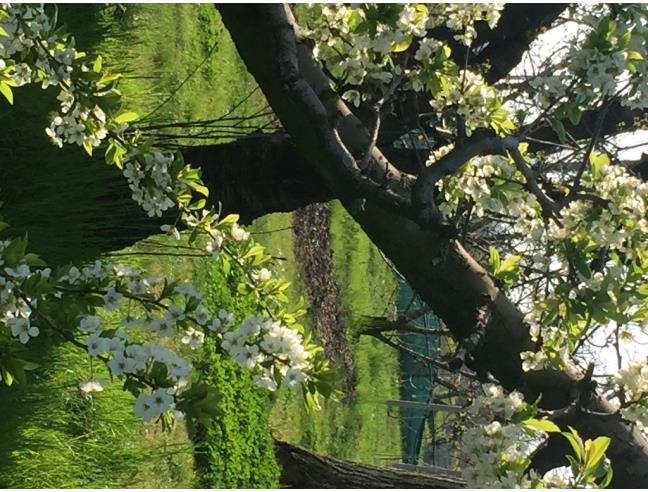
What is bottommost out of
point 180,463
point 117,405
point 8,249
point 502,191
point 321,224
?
point 180,463

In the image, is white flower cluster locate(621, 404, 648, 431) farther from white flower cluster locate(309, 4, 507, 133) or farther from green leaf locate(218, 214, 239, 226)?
green leaf locate(218, 214, 239, 226)

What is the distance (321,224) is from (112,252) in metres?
4.58

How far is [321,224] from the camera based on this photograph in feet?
25.9

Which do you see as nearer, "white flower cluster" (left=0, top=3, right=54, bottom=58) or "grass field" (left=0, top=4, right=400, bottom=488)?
"white flower cluster" (left=0, top=3, right=54, bottom=58)

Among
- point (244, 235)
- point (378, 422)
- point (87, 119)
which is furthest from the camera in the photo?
point (378, 422)

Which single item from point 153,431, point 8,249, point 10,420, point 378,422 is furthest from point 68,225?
point 378,422

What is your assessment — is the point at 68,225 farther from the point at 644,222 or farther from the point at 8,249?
the point at 644,222

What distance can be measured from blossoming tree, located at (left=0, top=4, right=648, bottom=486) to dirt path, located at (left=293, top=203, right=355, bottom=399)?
465 centimetres

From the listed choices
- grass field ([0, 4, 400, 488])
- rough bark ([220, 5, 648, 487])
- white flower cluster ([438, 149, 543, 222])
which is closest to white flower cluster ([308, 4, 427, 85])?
rough bark ([220, 5, 648, 487])

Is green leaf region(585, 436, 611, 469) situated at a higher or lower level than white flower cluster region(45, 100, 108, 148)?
lower

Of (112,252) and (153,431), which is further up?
(112,252)

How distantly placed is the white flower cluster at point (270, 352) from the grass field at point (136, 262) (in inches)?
8.4

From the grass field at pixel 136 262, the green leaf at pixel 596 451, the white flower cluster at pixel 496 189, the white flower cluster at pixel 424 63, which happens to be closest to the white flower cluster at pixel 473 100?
the white flower cluster at pixel 424 63

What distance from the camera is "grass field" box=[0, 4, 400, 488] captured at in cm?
289
